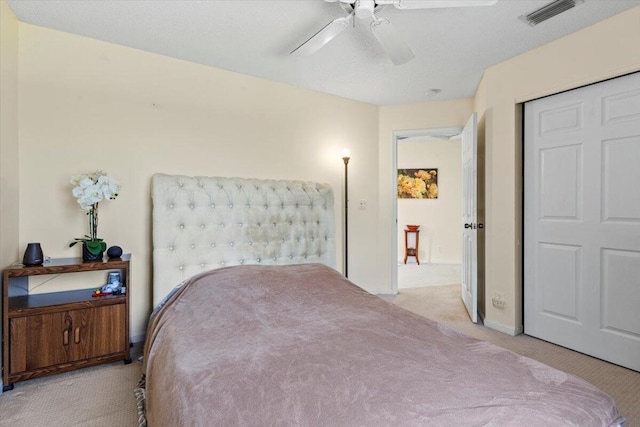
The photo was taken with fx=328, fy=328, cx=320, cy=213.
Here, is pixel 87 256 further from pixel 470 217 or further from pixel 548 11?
pixel 548 11

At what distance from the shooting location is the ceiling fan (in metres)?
1.63

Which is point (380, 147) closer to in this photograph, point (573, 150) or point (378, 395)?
point (573, 150)

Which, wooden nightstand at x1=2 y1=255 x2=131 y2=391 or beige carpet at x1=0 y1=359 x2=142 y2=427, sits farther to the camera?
wooden nightstand at x1=2 y1=255 x2=131 y2=391

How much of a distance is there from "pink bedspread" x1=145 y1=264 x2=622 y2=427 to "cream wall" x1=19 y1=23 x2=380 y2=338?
41.1 inches

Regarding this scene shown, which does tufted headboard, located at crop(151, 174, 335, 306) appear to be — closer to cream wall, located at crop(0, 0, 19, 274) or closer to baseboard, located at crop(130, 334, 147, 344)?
baseboard, located at crop(130, 334, 147, 344)

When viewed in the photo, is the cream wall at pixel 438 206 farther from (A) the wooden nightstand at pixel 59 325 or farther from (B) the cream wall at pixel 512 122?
(A) the wooden nightstand at pixel 59 325

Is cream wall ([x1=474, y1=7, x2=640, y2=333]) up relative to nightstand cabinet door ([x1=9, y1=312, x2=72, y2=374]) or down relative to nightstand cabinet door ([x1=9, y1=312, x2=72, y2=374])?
up

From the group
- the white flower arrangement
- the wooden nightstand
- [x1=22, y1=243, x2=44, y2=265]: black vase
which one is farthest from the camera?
the white flower arrangement

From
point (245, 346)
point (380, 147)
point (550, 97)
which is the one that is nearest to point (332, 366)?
point (245, 346)

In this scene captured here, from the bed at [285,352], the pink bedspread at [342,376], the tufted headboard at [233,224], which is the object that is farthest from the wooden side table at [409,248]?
the pink bedspread at [342,376]

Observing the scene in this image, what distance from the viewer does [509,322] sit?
9.68 feet

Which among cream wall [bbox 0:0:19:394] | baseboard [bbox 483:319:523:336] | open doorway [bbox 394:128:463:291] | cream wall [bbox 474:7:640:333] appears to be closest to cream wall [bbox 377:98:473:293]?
cream wall [bbox 474:7:640:333]

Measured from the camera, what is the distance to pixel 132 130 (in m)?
2.56

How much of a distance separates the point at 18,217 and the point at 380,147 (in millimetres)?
3411
